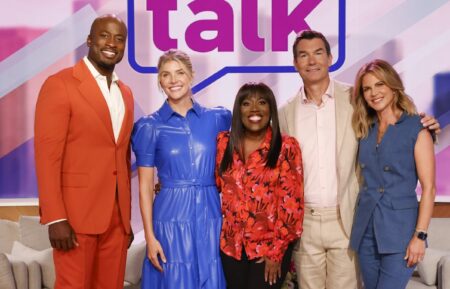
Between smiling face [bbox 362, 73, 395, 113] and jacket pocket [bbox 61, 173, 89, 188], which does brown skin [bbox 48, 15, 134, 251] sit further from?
smiling face [bbox 362, 73, 395, 113]

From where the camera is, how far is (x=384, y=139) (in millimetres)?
2990

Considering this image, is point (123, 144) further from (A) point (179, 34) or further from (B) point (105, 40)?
(A) point (179, 34)

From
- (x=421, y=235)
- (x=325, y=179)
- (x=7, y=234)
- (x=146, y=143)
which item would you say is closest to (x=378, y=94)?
(x=325, y=179)

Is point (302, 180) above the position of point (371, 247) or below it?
above

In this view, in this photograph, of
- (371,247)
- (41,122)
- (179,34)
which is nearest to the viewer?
(41,122)

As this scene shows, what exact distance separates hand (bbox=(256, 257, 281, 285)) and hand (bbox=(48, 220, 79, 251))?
86cm

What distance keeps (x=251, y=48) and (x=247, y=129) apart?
1985 millimetres

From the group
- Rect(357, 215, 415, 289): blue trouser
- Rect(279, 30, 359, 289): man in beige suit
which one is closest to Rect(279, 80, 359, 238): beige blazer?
Rect(279, 30, 359, 289): man in beige suit

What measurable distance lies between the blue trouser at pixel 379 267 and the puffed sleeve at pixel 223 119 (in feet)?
2.77

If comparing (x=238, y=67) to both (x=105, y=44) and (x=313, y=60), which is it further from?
(x=105, y=44)

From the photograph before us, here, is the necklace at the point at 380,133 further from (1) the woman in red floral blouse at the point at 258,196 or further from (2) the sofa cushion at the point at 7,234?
(2) the sofa cushion at the point at 7,234

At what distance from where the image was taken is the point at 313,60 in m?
3.33

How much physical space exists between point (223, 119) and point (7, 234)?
8.28 ft

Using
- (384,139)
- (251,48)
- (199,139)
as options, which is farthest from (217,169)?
(251,48)
